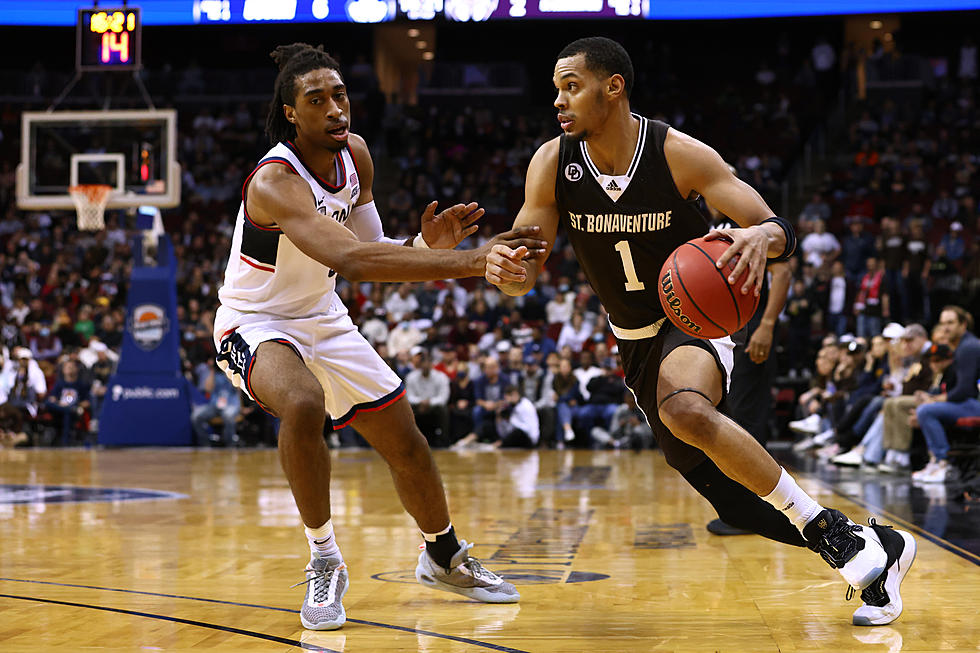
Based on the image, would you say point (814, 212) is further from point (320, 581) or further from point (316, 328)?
point (320, 581)

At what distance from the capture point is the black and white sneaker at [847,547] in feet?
11.9

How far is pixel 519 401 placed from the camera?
45.0ft

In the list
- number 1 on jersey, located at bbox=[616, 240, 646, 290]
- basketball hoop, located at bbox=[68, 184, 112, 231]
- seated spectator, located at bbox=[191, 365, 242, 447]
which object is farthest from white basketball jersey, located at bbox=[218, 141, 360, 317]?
basketball hoop, located at bbox=[68, 184, 112, 231]

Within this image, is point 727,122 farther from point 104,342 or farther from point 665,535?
point 665,535

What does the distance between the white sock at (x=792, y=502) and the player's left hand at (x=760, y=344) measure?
253 cm

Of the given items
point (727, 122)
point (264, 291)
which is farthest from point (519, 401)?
point (727, 122)

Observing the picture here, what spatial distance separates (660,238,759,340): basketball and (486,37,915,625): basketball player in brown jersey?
0.34 feet

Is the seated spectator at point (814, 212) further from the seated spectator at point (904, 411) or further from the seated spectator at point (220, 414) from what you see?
the seated spectator at point (220, 414)

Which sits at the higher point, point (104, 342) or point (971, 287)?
point (971, 287)

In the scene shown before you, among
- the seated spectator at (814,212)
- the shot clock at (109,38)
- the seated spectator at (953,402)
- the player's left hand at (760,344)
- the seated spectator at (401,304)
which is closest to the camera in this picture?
the player's left hand at (760,344)

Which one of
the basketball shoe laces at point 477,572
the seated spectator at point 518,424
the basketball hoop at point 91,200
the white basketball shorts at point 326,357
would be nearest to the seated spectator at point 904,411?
the seated spectator at point 518,424

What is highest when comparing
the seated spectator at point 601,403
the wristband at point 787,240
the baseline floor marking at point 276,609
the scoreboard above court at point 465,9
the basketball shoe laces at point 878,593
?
the scoreboard above court at point 465,9

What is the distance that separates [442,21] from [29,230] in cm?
919

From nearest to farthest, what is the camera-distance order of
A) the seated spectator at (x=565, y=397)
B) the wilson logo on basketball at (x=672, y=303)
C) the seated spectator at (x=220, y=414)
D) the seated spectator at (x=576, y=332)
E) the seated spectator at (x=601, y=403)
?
1. the wilson logo on basketball at (x=672, y=303)
2. the seated spectator at (x=601, y=403)
3. the seated spectator at (x=565, y=397)
4. the seated spectator at (x=220, y=414)
5. the seated spectator at (x=576, y=332)
